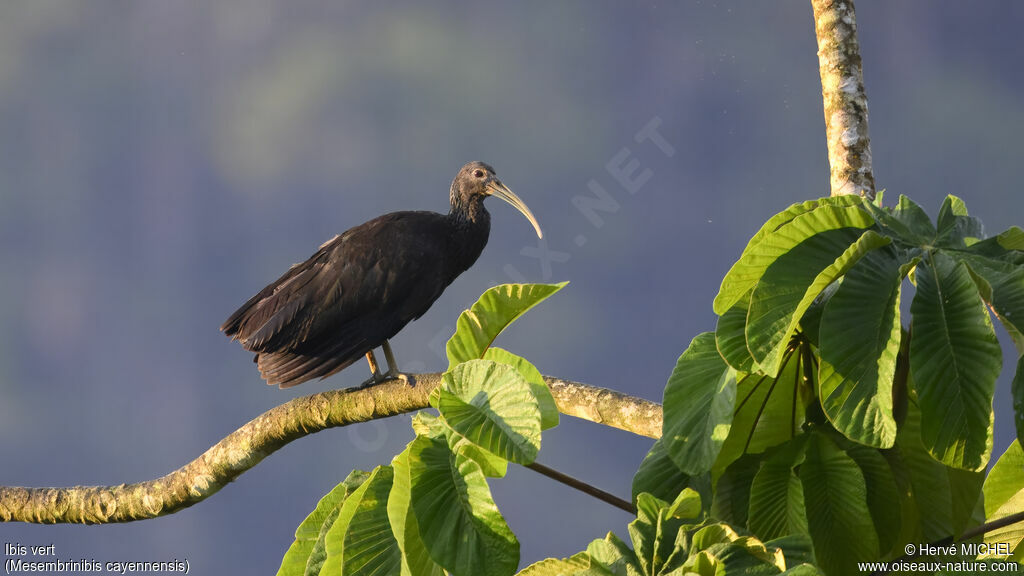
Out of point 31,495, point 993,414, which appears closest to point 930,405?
point 993,414

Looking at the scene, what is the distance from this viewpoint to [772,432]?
233 cm

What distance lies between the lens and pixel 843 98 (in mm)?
3656

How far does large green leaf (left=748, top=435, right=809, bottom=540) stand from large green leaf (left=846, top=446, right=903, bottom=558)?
139 millimetres

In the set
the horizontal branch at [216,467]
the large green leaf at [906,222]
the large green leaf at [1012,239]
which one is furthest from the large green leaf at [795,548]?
the horizontal branch at [216,467]

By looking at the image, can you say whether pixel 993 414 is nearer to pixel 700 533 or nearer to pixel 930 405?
pixel 930 405

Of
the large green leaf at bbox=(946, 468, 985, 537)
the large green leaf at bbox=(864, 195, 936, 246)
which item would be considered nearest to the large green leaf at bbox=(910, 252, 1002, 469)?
the large green leaf at bbox=(864, 195, 936, 246)

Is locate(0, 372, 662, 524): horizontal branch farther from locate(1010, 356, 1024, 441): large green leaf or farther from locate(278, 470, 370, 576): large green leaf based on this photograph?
locate(1010, 356, 1024, 441): large green leaf

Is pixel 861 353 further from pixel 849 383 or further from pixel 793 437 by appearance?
pixel 793 437

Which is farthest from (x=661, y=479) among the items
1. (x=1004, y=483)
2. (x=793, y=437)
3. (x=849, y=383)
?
(x=1004, y=483)

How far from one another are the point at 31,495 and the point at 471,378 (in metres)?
3.61

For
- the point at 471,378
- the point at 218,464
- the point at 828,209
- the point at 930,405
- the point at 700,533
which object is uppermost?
the point at 218,464

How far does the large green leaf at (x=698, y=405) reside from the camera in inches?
77.8

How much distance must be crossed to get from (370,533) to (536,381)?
A: 18.8 inches

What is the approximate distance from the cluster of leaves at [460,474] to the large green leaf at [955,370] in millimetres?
725
